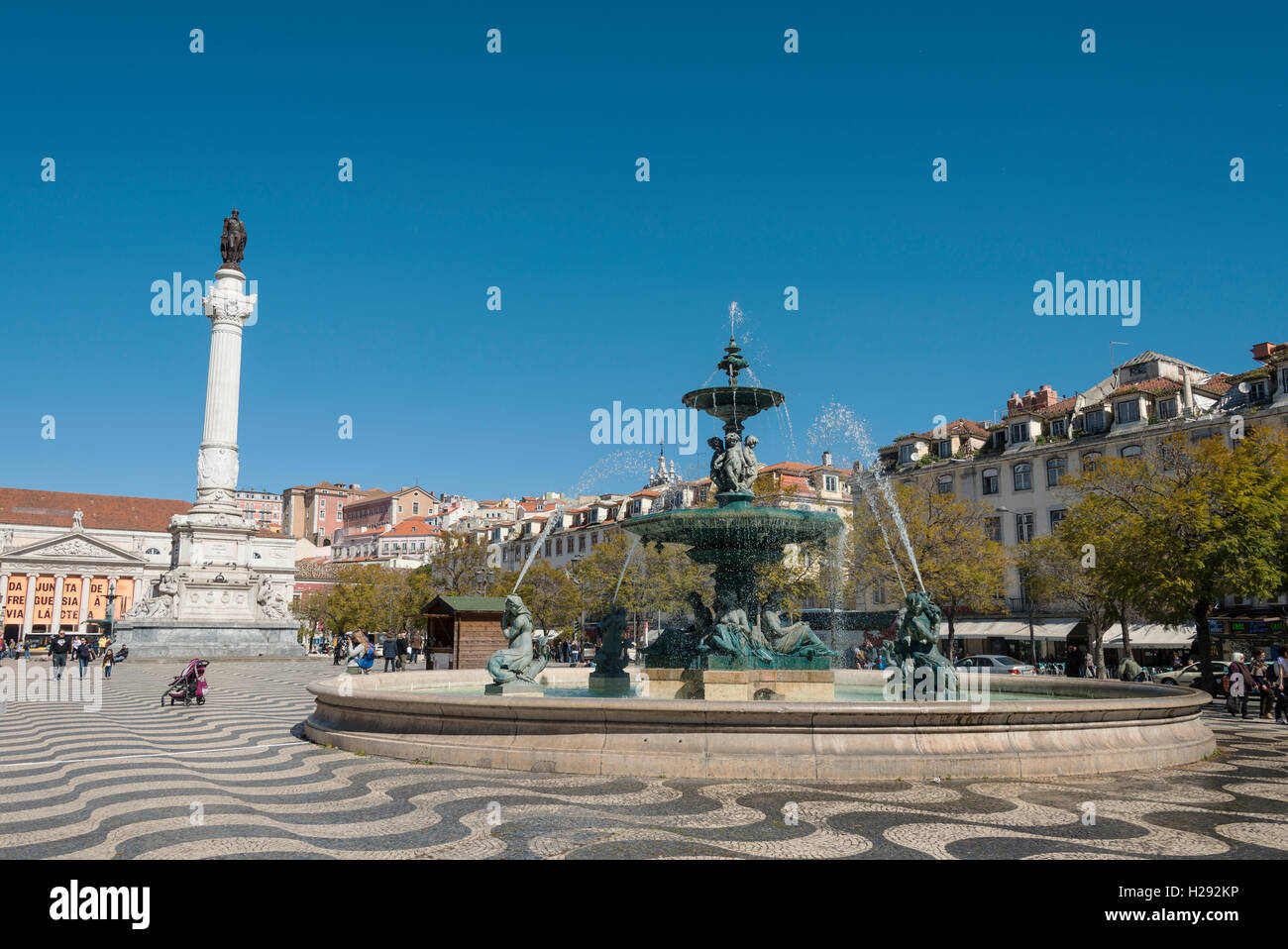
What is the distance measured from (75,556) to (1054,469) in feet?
297

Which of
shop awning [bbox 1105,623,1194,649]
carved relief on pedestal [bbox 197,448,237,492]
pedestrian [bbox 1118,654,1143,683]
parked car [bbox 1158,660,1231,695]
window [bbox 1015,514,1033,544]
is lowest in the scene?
parked car [bbox 1158,660,1231,695]

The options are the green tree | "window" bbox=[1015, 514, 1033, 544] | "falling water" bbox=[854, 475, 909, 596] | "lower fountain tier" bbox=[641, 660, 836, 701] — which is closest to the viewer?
"lower fountain tier" bbox=[641, 660, 836, 701]

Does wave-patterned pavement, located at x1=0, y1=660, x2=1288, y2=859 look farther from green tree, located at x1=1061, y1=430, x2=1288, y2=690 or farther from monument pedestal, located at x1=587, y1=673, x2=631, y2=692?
green tree, located at x1=1061, y1=430, x2=1288, y2=690

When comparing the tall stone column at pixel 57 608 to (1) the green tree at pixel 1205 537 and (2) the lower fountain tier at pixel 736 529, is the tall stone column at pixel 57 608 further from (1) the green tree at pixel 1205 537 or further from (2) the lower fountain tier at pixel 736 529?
(2) the lower fountain tier at pixel 736 529

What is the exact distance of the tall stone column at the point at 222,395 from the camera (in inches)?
1740

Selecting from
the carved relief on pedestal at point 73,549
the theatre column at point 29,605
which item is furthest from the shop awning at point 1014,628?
the theatre column at point 29,605

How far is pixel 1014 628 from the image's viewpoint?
42.6 m

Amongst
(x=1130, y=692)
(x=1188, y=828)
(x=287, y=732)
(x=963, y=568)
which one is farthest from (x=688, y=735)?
(x=963, y=568)

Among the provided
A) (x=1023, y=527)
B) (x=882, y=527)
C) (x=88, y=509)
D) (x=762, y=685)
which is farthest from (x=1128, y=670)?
(x=88, y=509)

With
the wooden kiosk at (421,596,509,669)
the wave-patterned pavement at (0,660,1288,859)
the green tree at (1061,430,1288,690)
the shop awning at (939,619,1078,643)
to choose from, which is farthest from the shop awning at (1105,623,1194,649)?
the wave-patterned pavement at (0,660,1288,859)

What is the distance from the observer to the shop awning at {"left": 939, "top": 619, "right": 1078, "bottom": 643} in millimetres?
41406

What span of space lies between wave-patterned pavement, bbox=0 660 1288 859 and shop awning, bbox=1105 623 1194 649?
95.4ft
